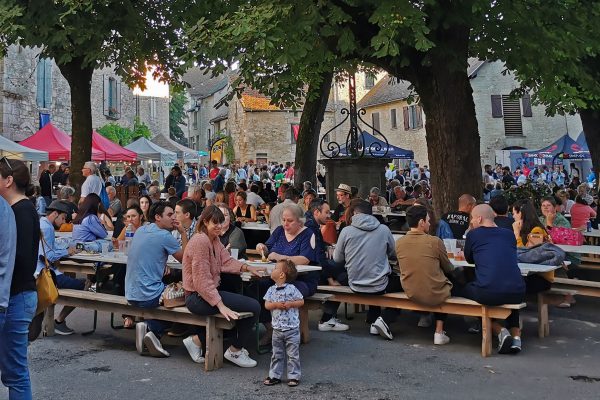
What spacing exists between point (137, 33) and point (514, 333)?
1062cm

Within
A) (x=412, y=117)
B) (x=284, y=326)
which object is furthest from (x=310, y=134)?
(x=412, y=117)

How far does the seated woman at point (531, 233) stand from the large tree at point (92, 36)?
5.96 meters

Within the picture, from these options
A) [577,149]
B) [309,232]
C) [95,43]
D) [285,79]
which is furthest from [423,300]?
[577,149]

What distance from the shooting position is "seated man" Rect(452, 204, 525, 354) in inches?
240

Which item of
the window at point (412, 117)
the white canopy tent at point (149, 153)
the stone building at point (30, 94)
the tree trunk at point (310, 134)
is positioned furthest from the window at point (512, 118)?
the tree trunk at point (310, 134)

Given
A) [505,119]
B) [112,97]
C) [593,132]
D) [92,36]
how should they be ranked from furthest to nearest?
1. [505,119]
2. [112,97]
3. [593,132]
4. [92,36]

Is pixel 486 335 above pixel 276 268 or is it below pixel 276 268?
below

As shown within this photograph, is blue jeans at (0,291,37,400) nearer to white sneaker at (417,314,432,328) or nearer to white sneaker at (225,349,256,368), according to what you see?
white sneaker at (225,349,256,368)

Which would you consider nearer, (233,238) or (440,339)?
(440,339)

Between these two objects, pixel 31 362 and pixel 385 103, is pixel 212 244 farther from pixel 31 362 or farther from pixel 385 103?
pixel 385 103

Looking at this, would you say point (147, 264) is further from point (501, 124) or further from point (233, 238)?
point (501, 124)

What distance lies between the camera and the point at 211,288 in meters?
5.66

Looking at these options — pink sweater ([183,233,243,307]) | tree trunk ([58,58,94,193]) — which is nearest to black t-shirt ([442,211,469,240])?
pink sweater ([183,233,243,307])

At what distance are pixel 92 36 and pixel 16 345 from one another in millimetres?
10311
